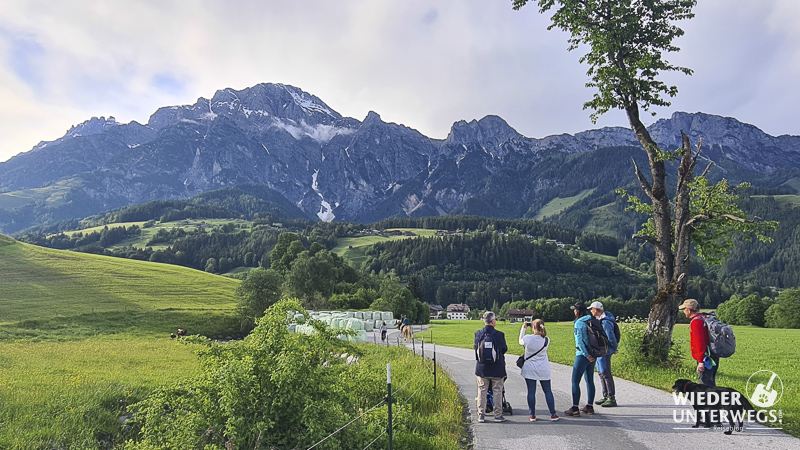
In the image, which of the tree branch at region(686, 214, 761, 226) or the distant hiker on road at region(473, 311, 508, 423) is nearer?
the distant hiker on road at region(473, 311, 508, 423)

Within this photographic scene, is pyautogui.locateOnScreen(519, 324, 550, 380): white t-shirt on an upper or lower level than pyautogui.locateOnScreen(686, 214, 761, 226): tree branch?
lower

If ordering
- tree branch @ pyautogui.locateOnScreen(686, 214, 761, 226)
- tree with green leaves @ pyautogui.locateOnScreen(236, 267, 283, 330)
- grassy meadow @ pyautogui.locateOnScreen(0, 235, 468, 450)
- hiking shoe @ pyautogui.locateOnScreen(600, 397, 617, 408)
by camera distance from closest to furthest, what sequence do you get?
grassy meadow @ pyautogui.locateOnScreen(0, 235, 468, 450)
hiking shoe @ pyautogui.locateOnScreen(600, 397, 617, 408)
tree branch @ pyautogui.locateOnScreen(686, 214, 761, 226)
tree with green leaves @ pyautogui.locateOnScreen(236, 267, 283, 330)

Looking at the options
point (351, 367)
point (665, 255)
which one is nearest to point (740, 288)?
point (665, 255)

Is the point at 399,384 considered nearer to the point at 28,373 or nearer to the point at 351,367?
the point at 351,367

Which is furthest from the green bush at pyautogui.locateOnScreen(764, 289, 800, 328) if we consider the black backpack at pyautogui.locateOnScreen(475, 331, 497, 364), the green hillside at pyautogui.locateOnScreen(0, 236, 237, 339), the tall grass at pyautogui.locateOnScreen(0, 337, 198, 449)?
the tall grass at pyautogui.locateOnScreen(0, 337, 198, 449)

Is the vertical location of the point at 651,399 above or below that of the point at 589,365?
below

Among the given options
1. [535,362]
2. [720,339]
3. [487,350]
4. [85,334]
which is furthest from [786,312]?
[85,334]

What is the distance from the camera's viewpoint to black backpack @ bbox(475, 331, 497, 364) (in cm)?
1123

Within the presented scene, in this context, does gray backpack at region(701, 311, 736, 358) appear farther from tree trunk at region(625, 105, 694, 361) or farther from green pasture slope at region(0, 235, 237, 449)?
green pasture slope at region(0, 235, 237, 449)

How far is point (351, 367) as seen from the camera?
995 centimetres

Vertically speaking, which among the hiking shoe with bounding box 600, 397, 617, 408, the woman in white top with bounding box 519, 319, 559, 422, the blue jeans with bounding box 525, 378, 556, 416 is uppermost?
the woman in white top with bounding box 519, 319, 559, 422

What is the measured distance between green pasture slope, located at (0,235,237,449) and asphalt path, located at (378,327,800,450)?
30.6 ft

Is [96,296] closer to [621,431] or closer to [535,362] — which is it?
[535,362]

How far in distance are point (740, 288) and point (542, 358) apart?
231 metres
